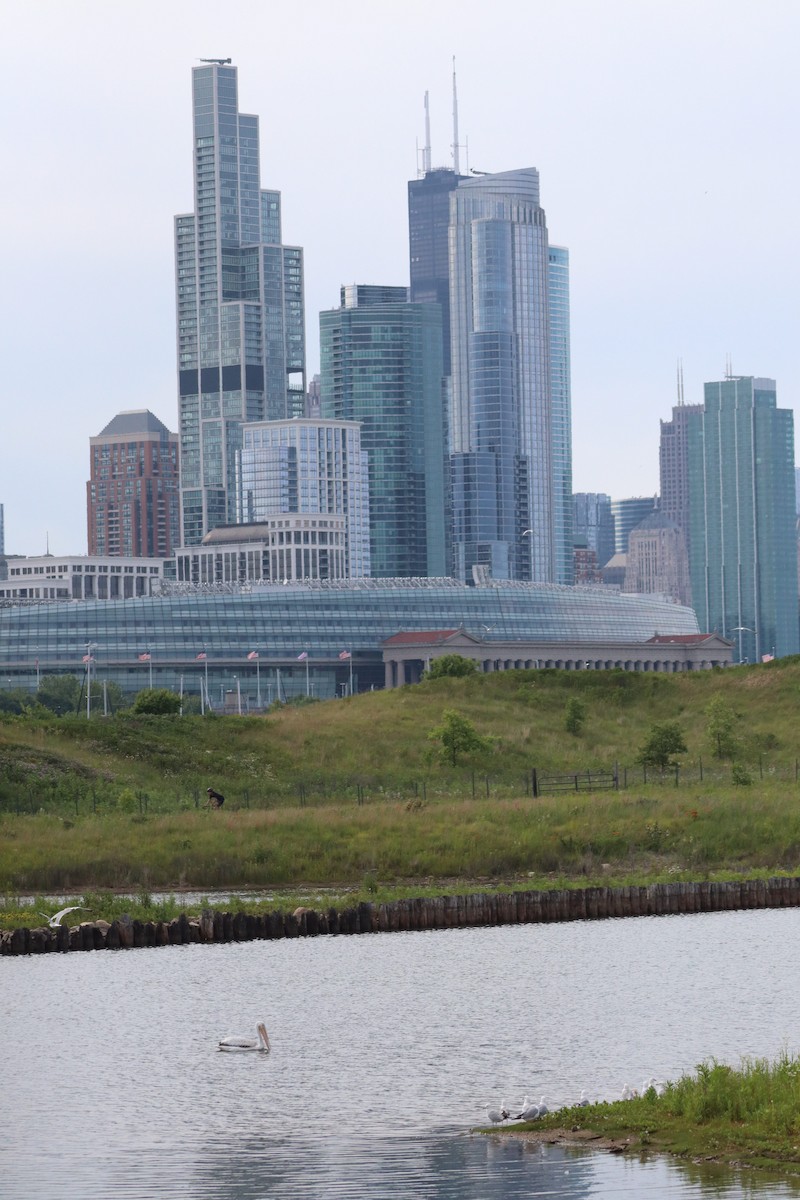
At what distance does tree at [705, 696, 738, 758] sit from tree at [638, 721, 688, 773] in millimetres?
2804

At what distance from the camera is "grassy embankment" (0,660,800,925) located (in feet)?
247

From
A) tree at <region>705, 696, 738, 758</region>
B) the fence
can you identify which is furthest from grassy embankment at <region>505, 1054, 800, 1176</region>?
tree at <region>705, 696, 738, 758</region>

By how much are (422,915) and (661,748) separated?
40.0 m

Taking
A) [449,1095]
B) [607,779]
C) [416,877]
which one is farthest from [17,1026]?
[607,779]

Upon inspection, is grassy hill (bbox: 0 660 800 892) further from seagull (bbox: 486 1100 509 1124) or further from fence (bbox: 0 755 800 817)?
seagull (bbox: 486 1100 509 1124)

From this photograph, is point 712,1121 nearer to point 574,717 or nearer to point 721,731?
point 721,731

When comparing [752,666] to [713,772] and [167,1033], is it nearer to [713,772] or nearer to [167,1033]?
[713,772]

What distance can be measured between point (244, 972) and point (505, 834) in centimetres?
2266

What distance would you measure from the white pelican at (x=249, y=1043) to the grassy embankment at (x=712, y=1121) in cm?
1029

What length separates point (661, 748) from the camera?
103 m

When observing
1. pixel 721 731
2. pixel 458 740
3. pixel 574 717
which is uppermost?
pixel 574 717

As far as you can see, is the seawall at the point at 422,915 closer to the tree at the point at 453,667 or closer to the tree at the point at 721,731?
the tree at the point at 721,731

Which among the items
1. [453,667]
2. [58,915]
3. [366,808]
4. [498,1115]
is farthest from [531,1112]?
[453,667]

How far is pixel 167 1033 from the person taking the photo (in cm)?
4747
